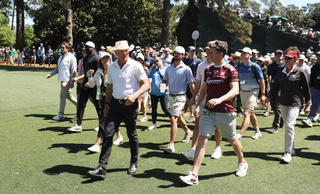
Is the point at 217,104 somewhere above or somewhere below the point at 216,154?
above

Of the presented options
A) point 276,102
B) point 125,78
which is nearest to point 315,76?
point 276,102

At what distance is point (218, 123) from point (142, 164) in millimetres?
1642

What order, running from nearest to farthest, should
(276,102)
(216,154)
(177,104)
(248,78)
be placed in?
(216,154) → (177,104) → (248,78) → (276,102)

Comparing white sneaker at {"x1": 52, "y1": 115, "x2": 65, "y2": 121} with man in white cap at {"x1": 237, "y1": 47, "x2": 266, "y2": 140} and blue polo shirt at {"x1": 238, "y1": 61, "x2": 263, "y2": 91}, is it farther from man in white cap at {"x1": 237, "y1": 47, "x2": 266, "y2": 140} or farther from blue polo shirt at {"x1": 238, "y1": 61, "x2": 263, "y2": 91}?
blue polo shirt at {"x1": 238, "y1": 61, "x2": 263, "y2": 91}

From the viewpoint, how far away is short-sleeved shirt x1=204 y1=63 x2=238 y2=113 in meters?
4.33

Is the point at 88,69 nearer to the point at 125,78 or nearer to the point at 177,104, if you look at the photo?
the point at 177,104

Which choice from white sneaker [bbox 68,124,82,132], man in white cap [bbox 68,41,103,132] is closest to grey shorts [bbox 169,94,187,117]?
man in white cap [bbox 68,41,103,132]

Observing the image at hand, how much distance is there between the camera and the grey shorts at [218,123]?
→ 4.42 meters

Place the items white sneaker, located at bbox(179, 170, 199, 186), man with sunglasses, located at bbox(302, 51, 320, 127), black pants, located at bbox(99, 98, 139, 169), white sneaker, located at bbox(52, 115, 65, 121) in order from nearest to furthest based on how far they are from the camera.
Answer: white sneaker, located at bbox(179, 170, 199, 186), black pants, located at bbox(99, 98, 139, 169), man with sunglasses, located at bbox(302, 51, 320, 127), white sneaker, located at bbox(52, 115, 65, 121)

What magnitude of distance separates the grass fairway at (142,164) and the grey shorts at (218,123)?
0.77m

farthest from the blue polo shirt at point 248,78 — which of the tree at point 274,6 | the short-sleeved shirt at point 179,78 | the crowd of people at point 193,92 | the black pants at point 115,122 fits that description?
the tree at point 274,6

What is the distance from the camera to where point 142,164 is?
17.2ft

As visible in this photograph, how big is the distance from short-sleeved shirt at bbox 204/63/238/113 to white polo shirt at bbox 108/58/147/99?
1075 millimetres

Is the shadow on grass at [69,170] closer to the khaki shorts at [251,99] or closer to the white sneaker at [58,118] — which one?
the khaki shorts at [251,99]
